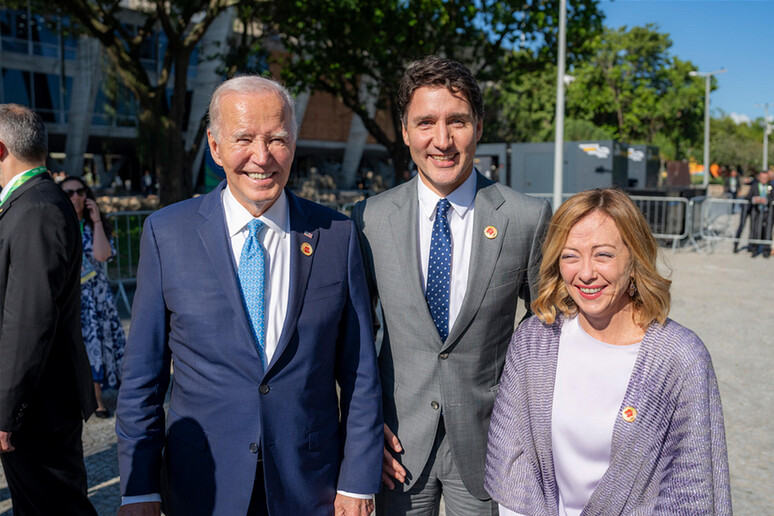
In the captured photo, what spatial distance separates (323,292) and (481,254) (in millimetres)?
654

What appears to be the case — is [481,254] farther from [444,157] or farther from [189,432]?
[189,432]

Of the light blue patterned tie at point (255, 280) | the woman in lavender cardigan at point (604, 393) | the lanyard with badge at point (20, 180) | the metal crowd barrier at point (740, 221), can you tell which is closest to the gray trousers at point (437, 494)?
the woman in lavender cardigan at point (604, 393)

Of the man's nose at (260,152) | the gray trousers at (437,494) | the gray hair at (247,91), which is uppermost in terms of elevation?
the gray hair at (247,91)

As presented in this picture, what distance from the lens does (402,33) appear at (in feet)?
50.8

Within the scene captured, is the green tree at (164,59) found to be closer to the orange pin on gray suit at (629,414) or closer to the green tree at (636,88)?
the orange pin on gray suit at (629,414)

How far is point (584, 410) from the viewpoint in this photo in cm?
212

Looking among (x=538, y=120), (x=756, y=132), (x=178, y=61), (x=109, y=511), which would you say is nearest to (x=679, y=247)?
(x=178, y=61)

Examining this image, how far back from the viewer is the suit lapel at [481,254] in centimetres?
238

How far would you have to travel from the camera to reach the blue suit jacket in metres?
2.10

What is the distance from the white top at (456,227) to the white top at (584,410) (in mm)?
492

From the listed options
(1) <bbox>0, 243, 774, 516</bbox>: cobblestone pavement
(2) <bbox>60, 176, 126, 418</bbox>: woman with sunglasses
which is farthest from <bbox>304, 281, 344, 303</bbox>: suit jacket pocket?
(2) <bbox>60, 176, 126, 418</bbox>: woman with sunglasses

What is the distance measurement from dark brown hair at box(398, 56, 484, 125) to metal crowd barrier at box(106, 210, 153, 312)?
7.86 metres

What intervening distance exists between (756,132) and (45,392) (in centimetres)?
9679

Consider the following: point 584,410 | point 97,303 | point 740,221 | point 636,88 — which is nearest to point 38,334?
point 584,410
